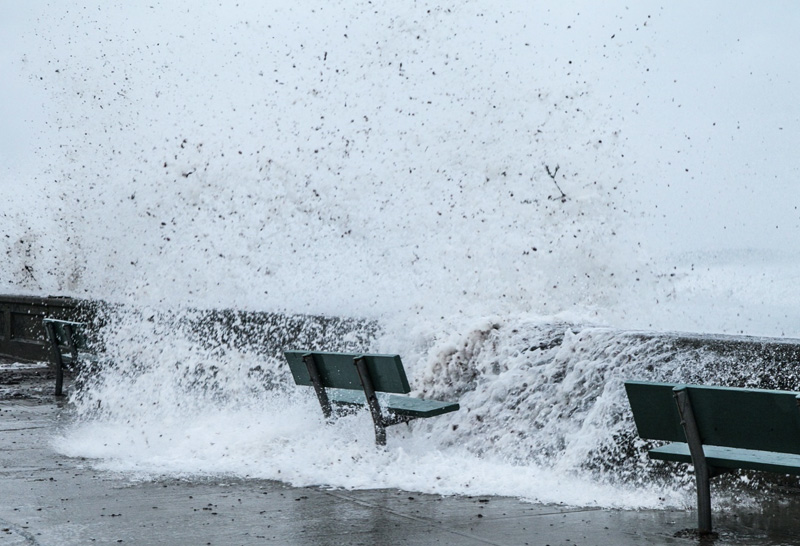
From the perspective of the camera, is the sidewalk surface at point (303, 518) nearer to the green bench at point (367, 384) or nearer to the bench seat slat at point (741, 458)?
the bench seat slat at point (741, 458)

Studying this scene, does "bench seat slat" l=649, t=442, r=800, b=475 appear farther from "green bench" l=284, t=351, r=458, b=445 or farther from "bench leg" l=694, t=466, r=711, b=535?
"green bench" l=284, t=351, r=458, b=445

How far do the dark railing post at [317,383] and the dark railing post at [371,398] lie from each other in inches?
22.3

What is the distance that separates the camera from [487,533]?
4.22 m

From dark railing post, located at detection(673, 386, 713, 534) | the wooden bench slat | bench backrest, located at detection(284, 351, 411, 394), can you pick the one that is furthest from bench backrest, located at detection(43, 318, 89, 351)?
dark railing post, located at detection(673, 386, 713, 534)

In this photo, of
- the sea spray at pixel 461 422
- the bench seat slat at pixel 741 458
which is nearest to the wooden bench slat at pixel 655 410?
the bench seat slat at pixel 741 458

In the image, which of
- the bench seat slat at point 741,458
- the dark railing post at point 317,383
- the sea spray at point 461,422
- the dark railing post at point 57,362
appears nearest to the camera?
the bench seat slat at point 741,458

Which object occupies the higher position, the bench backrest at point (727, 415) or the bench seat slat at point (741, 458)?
the bench backrest at point (727, 415)

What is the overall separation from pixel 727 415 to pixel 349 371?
279 cm

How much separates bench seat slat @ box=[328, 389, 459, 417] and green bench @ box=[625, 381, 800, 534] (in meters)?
1.63

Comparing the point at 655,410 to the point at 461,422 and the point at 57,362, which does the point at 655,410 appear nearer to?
the point at 461,422

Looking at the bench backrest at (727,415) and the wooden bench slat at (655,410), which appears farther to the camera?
the wooden bench slat at (655,410)

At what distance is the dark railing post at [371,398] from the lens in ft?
19.7

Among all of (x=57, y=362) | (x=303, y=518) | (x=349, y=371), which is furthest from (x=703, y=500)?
(x=57, y=362)

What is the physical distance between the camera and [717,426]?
4141 millimetres
